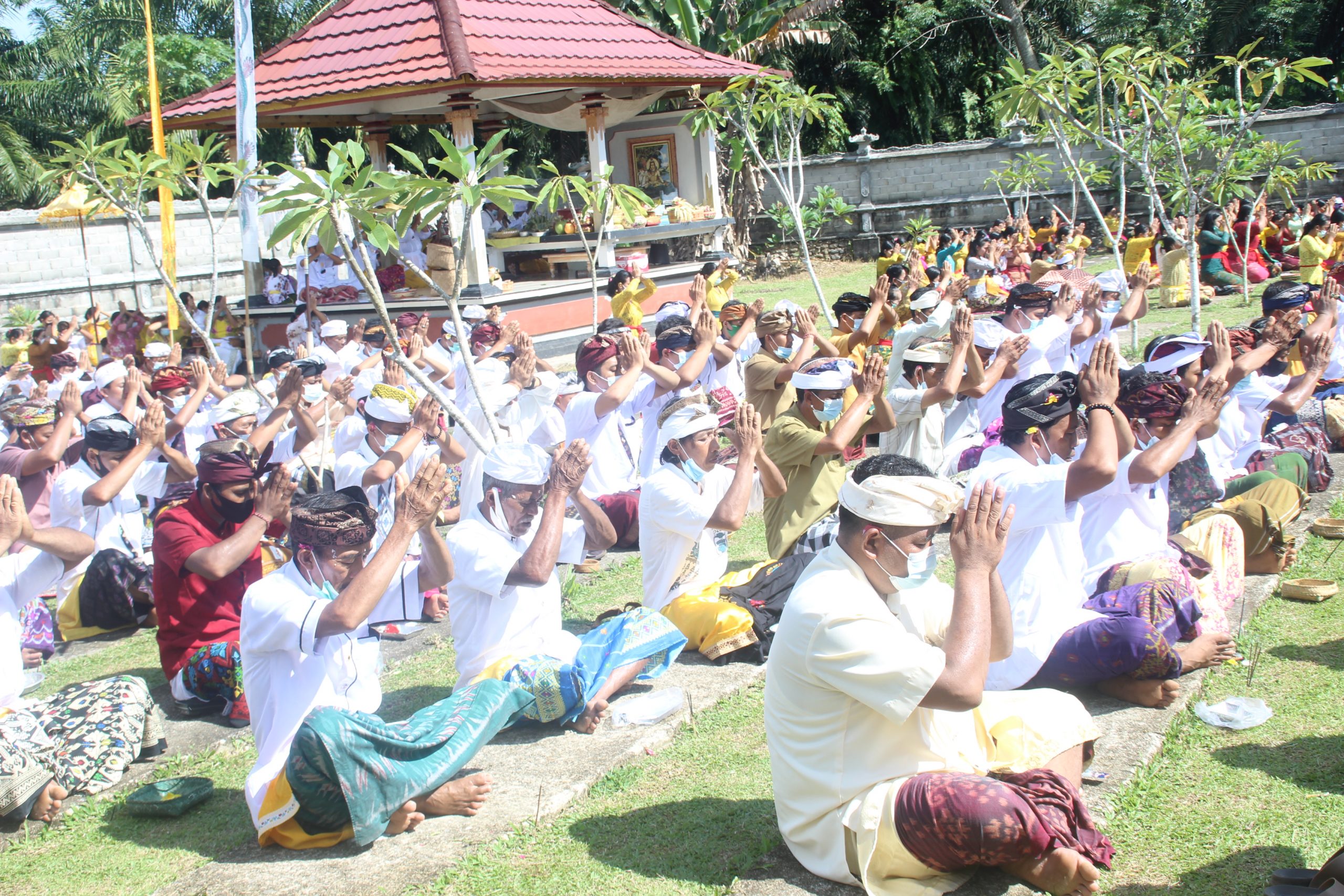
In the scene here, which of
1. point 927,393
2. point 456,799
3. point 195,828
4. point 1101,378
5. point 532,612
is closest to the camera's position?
point 456,799

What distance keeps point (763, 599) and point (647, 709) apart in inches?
38.1

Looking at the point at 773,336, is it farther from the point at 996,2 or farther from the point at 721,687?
the point at 996,2

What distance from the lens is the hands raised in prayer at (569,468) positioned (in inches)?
180

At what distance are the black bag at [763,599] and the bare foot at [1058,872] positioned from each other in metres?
2.31

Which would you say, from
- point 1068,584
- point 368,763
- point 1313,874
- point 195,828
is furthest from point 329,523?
point 1313,874

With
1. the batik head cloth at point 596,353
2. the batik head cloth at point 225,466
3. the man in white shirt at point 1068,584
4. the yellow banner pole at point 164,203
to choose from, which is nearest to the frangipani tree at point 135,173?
the yellow banner pole at point 164,203

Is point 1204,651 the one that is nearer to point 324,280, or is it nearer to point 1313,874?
point 1313,874

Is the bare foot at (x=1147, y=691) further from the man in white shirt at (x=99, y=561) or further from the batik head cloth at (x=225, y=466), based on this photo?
the man in white shirt at (x=99, y=561)

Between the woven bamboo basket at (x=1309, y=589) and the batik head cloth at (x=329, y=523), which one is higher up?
the batik head cloth at (x=329, y=523)

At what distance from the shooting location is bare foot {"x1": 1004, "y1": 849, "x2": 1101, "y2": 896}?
10.4 ft

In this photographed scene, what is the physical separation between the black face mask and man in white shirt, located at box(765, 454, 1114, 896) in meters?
2.76

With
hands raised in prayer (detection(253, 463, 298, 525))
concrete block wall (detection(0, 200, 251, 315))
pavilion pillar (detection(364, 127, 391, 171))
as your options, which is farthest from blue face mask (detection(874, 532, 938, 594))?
concrete block wall (detection(0, 200, 251, 315))

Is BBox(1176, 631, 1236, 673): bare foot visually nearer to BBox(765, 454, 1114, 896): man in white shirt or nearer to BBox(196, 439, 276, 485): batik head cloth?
BBox(765, 454, 1114, 896): man in white shirt

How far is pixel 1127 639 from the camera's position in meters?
4.42
